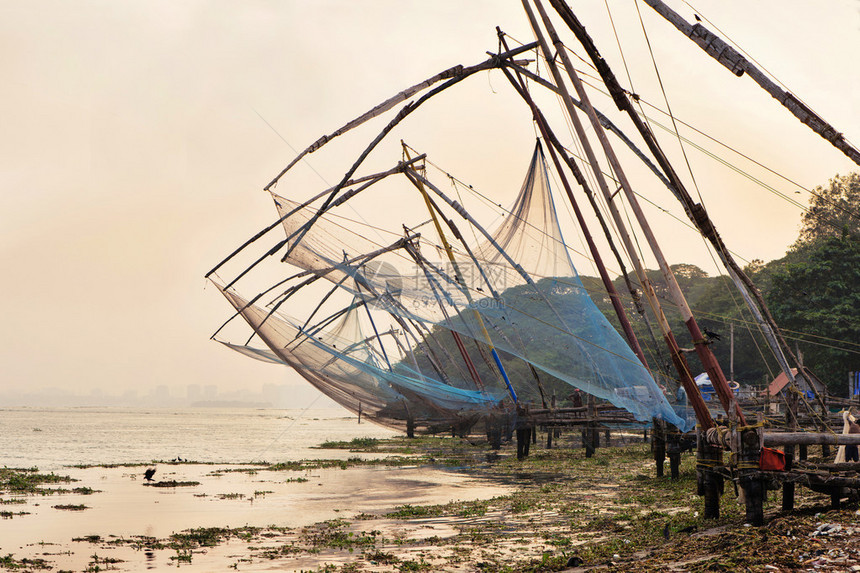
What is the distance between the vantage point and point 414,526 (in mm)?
11133

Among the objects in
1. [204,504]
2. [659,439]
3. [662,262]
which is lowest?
[204,504]

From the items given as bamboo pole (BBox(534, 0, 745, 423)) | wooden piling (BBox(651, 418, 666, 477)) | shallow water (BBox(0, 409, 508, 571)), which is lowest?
shallow water (BBox(0, 409, 508, 571))

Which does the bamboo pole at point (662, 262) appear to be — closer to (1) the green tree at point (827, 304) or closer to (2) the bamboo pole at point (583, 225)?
(2) the bamboo pole at point (583, 225)

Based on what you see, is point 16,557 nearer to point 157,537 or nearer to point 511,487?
point 157,537

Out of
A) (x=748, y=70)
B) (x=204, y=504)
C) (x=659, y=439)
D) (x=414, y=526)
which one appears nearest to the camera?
(x=748, y=70)

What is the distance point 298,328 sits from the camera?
59.7 ft

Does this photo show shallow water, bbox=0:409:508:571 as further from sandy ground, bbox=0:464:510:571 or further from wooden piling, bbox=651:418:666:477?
wooden piling, bbox=651:418:666:477

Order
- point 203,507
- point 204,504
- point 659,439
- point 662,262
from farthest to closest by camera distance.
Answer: point 659,439 → point 204,504 → point 203,507 → point 662,262

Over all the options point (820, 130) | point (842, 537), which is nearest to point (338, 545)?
point (842, 537)

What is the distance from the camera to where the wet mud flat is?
7074 mm

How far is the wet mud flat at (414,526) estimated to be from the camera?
707 centimetres

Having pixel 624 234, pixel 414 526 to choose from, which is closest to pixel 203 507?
pixel 414 526

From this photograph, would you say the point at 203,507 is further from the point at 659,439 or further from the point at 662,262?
the point at 662,262

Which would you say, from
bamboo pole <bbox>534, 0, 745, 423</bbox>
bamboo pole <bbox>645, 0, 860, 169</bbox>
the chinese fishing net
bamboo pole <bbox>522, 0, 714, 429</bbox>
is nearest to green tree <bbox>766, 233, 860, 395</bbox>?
the chinese fishing net
